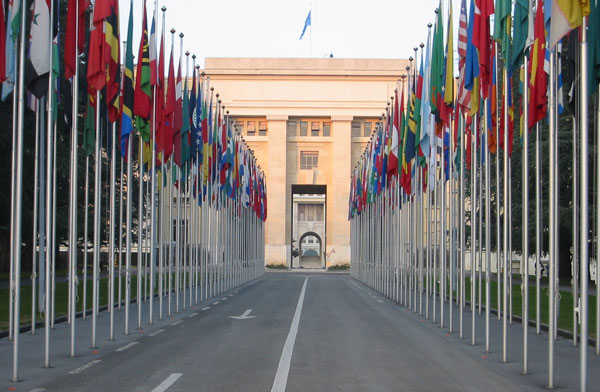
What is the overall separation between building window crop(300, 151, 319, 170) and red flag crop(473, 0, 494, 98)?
7866 centimetres

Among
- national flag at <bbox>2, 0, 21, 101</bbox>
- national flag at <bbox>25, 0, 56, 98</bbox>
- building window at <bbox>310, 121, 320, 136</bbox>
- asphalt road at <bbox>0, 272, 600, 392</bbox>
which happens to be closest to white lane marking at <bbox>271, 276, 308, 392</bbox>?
asphalt road at <bbox>0, 272, 600, 392</bbox>

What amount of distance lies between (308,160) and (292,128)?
432cm

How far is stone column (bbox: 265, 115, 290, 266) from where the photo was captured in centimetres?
9281

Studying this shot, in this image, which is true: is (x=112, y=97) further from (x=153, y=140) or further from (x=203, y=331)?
(x=203, y=331)

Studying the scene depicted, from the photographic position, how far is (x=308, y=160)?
317 feet

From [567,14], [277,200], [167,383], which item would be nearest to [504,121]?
[567,14]

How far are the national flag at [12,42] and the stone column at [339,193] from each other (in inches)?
3023

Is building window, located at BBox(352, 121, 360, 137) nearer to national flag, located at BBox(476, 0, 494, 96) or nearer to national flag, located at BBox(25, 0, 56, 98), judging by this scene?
national flag, located at BBox(476, 0, 494, 96)

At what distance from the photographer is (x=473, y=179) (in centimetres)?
2011

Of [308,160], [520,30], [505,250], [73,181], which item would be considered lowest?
[505,250]

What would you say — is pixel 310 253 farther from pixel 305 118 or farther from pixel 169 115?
pixel 169 115

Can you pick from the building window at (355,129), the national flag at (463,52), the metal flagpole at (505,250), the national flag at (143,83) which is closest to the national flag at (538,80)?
the metal flagpole at (505,250)

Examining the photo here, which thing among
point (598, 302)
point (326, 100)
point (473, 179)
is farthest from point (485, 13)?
Answer: point (326, 100)

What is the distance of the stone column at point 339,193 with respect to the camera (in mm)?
93062
